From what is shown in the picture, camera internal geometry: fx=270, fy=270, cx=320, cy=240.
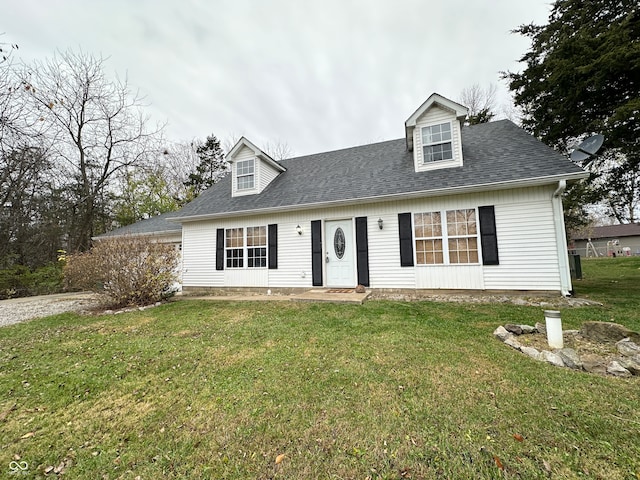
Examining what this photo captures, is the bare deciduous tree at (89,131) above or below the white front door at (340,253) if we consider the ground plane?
above

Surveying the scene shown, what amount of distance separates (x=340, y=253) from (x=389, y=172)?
297 centimetres

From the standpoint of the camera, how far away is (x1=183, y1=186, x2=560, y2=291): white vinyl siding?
622 centimetres

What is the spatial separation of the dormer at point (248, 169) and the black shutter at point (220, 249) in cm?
162

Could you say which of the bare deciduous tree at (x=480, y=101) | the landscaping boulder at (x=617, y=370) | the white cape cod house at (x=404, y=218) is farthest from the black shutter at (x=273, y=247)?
the bare deciduous tree at (x=480, y=101)

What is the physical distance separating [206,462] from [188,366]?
5.73 feet

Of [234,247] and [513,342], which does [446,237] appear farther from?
[234,247]

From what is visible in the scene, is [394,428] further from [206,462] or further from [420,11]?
[420,11]

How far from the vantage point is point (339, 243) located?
26.5 ft

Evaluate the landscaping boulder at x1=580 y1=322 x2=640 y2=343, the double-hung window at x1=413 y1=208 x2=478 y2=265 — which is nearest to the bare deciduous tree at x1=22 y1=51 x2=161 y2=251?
the double-hung window at x1=413 y1=208 x2=478 y2=265

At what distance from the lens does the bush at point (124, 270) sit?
6781mm

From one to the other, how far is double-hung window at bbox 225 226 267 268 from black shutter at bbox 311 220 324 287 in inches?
67.7

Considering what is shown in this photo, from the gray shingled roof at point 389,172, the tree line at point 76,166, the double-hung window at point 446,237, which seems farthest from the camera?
the tree line at point 76,166

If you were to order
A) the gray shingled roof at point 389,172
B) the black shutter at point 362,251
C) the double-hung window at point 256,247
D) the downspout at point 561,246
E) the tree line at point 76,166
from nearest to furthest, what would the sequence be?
the downspout at point 561,246 < the gray shingled roof at point 389,172 < the black shutter at point 362,251 < the double-hung window at point 256,247 < the tree line at point 76,166

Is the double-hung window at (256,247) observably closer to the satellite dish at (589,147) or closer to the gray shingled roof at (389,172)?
the gray shingled roof at (389,172)
